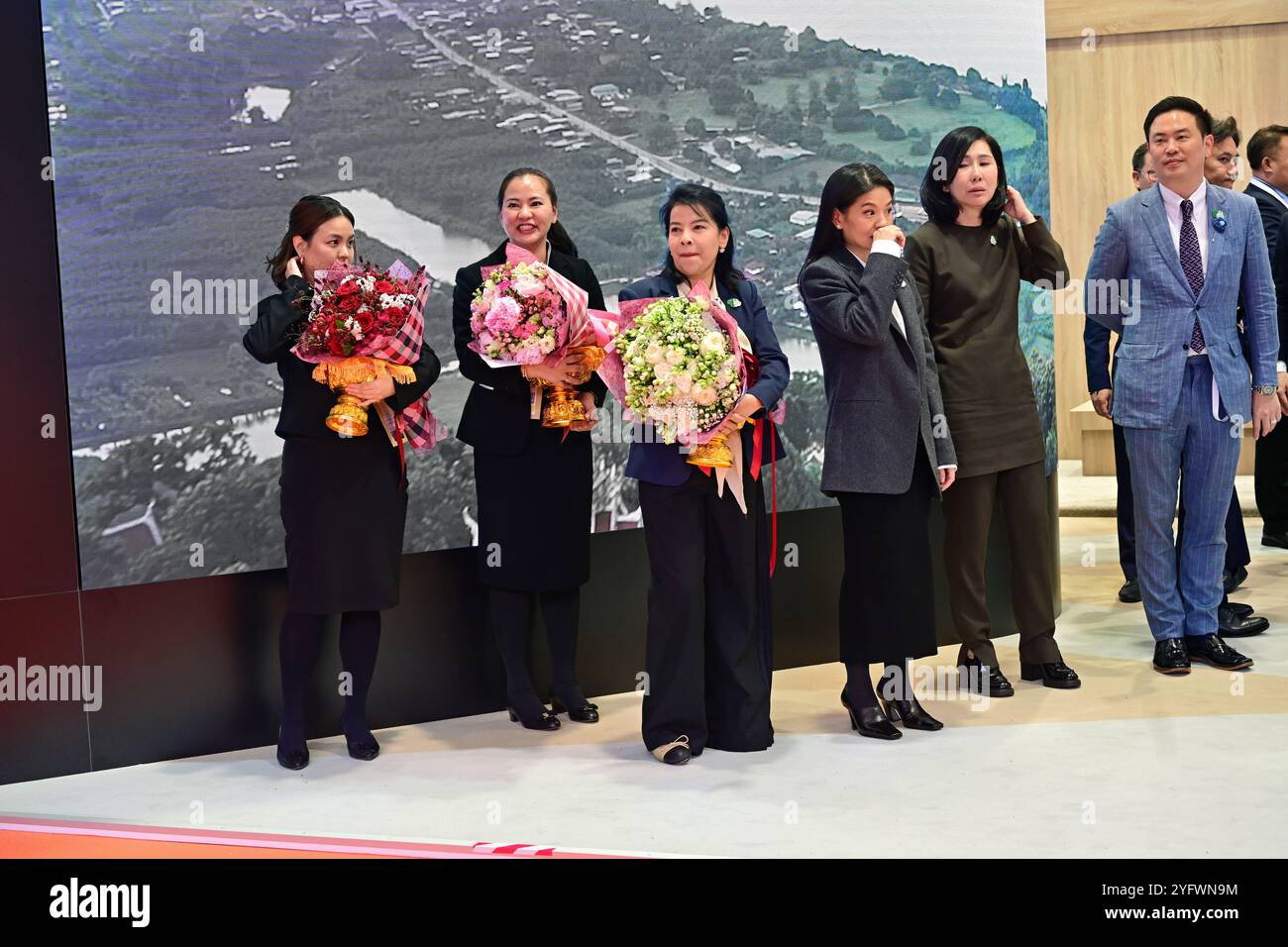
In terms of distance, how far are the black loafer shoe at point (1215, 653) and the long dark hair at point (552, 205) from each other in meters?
2.48

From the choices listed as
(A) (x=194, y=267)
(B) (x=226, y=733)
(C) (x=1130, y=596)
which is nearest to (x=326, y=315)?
(A) (x=194, y=267)

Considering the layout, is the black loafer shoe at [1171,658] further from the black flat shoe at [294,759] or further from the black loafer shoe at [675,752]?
the black flat shoe at [294,759]

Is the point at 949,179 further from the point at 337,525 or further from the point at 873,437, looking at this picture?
the point at 337,525

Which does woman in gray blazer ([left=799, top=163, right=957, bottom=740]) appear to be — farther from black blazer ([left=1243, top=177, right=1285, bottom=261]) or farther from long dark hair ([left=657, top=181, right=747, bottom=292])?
black blazer ([left=1243, top=177, right=1285, bottom=261])

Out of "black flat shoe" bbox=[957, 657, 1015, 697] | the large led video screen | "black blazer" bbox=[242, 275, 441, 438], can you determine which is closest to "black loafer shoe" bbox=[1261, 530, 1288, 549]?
the large led video screen

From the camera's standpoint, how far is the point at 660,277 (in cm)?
406

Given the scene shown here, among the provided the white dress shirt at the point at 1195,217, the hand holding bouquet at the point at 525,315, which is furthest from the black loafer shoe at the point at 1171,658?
the hand holding bouquet at the point at 525,315

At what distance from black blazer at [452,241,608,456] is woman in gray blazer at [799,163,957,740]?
78cm

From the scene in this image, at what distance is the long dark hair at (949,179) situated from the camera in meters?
4.46

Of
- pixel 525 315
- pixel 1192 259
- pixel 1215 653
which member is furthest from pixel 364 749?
pixel 1192 259
